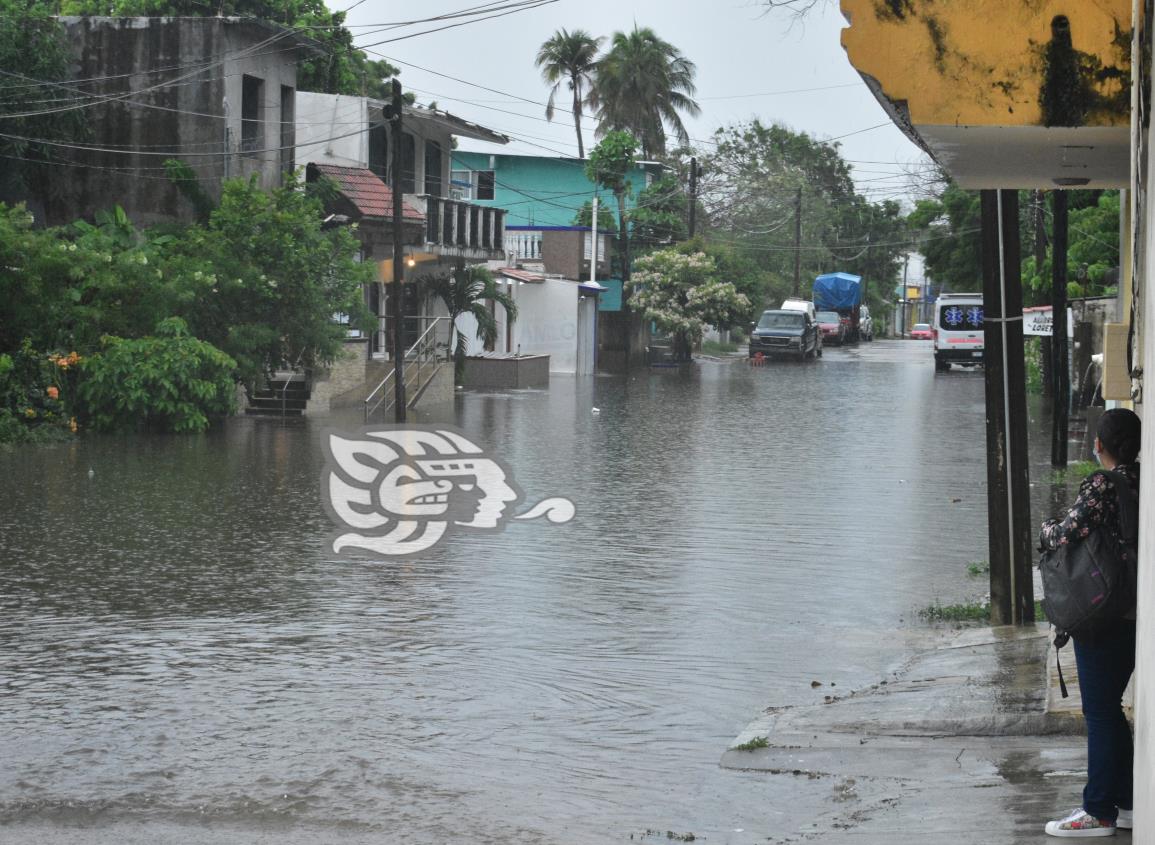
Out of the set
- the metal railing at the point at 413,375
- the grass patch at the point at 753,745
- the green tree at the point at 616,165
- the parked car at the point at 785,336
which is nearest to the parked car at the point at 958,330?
the parked car at the point at 785,336

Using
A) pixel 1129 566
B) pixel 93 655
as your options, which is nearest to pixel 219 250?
pixel 93 655

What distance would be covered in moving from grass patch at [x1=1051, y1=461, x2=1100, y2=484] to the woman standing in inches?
546

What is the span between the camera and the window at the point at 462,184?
5204 centimetres

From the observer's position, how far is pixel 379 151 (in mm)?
41500

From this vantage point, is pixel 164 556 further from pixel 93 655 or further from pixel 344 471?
pixel 344 471

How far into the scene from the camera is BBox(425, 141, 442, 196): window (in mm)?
45688

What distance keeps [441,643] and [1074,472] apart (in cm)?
1227

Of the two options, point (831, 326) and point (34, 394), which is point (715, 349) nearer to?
point (831, 326)

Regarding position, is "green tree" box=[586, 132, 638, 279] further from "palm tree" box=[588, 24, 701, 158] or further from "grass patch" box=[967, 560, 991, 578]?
"grass patch" box=[967, 560, 991, 578]

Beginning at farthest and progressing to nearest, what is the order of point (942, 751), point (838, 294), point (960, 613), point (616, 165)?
point (838, 294), point (616, 165), point (960, 613), point (942, 751)

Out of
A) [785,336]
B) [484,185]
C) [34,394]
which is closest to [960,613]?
[34,394]

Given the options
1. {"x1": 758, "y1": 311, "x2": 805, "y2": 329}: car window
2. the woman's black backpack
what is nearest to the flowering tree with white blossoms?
{"x1": 758, "y1": 311, "x2": 805, "y2": 329}: car window

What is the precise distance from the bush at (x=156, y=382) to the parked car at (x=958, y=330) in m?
32.6

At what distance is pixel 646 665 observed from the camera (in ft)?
32.1
